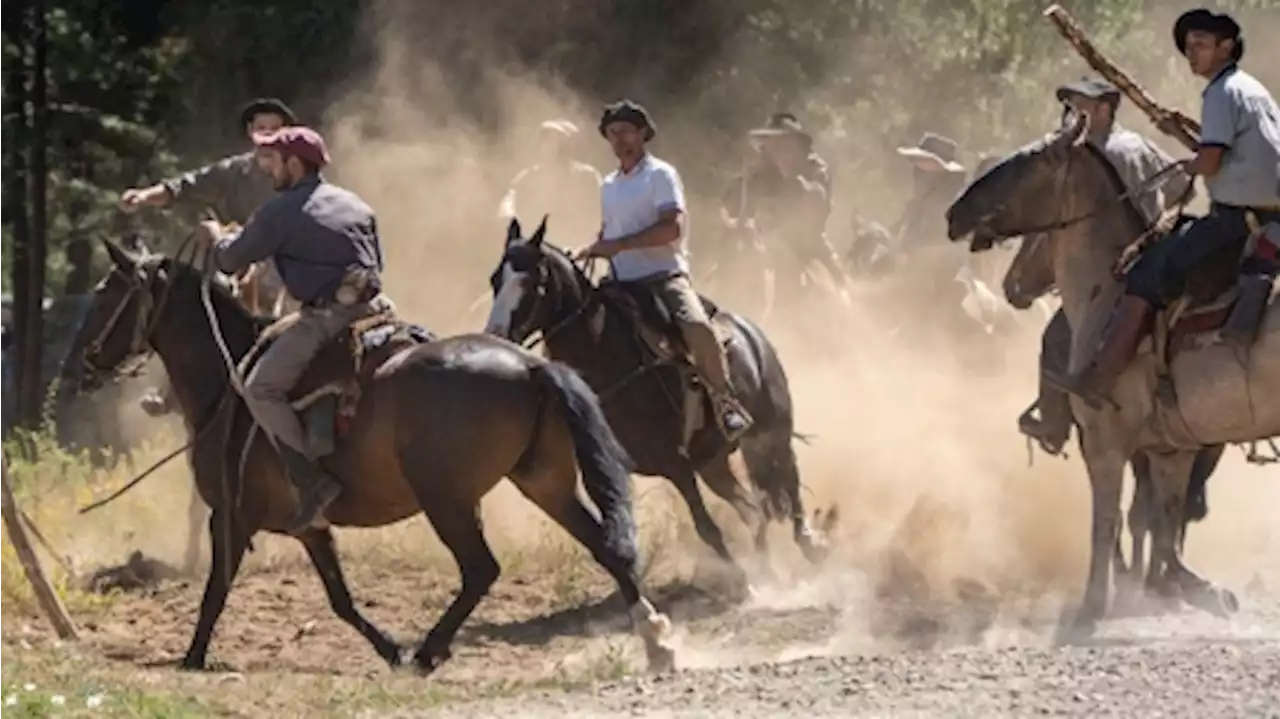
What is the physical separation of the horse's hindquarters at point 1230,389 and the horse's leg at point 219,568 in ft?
15.8

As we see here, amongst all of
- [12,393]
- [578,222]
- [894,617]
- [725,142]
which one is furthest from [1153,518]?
[12,393]

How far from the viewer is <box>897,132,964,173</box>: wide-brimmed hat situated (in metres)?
23.5

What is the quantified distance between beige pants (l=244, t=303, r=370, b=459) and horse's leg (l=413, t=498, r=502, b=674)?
2.62 feet

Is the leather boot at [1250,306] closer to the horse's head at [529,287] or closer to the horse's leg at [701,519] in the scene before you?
the horse's head at [529,287]

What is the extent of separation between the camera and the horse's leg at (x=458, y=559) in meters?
12.3

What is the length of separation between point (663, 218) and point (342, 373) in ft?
9.05

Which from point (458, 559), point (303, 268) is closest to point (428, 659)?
point (458, 559)

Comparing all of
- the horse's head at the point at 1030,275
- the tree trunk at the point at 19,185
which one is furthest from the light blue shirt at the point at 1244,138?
the tree trunk at the point at 19,185

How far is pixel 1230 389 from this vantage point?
12633mm

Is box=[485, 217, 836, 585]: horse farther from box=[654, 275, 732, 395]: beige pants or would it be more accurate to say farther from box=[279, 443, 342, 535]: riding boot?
box=[279, 443, 342, 535]: riding boot

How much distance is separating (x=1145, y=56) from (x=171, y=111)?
1062 centimetres

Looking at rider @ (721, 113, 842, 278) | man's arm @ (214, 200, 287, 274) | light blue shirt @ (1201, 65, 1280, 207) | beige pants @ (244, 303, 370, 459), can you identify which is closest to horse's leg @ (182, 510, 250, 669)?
beige pants @ (244, 303, 370, 459)

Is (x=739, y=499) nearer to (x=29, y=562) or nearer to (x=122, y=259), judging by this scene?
(x=122, y=259)

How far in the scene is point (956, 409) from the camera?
20.6 metres
